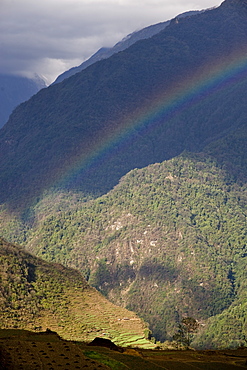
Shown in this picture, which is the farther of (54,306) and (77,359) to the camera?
(54,306)

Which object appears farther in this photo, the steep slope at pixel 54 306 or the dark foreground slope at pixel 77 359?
the steep slope at pixel 54 306

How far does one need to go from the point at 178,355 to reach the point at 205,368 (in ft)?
51.8

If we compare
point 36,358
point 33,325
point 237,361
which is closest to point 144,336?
point 33,325

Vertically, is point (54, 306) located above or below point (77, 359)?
below

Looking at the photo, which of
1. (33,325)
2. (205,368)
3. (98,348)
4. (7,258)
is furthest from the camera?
(7,258)

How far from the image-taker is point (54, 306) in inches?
5778

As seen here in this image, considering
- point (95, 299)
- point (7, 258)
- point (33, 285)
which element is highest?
point (7, 258)

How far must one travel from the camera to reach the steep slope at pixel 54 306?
133 meters

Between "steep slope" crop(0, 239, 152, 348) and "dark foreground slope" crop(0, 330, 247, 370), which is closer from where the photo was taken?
"dark foreground slope" crop(0, 330, 247, 370)

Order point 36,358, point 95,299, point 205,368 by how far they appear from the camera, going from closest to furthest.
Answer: point 36,358, point 205,368, point 95,299

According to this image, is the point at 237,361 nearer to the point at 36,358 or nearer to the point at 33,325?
the point at 36,358

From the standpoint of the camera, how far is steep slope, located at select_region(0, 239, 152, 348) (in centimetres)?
13275

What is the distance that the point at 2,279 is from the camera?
143 meters

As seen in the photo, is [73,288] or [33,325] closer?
[33,325]
